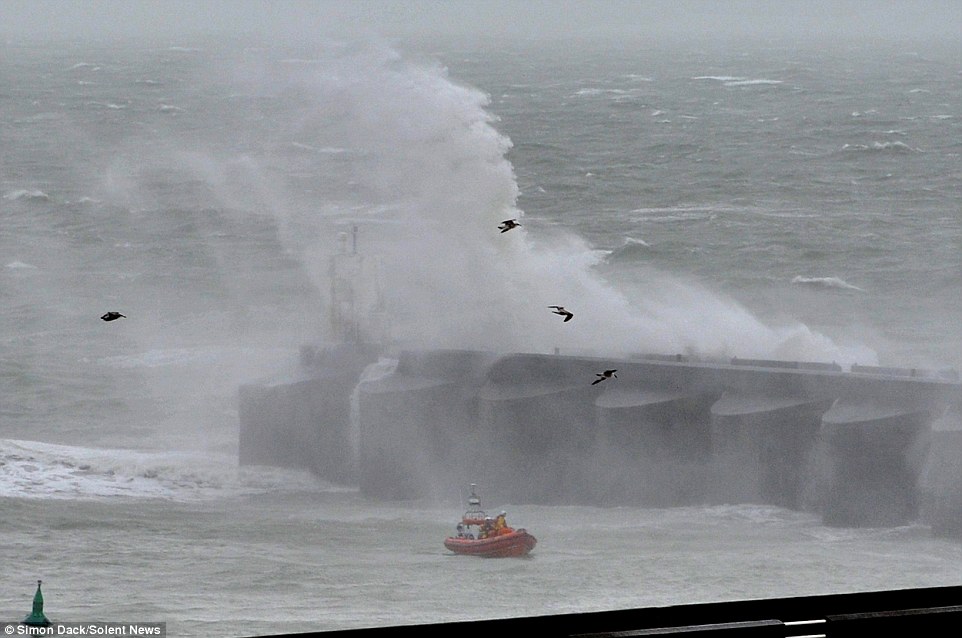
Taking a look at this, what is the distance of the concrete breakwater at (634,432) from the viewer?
13.8 m

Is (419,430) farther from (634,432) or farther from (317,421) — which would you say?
(634,432)

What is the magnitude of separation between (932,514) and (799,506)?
6.27 ft

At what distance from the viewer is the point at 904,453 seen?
44.7 feet

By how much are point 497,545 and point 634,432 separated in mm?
1947

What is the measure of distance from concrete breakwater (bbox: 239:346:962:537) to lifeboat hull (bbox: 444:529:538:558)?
3.99ft

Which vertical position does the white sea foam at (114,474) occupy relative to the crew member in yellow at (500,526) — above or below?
above

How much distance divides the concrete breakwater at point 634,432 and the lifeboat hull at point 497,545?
1216mm

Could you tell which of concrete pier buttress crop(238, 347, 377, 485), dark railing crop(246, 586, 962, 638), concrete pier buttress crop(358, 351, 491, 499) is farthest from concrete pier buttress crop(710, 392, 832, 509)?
dark railing crop(246, 586, 962, 638)

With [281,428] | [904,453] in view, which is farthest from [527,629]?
[281,428]

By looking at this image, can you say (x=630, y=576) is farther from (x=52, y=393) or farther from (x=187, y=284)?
(x=187, y=284)

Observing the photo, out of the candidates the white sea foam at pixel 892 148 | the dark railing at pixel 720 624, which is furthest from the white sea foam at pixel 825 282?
the dark railing at pixel 720 624

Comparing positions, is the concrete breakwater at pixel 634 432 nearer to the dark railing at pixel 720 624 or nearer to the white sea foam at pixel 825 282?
the white sea foam at pixel 825 282

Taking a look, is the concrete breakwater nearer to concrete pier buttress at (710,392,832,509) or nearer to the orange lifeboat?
concrete pier buttress at (710,392,832,509)

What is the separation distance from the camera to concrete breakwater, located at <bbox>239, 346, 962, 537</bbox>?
1377cm
